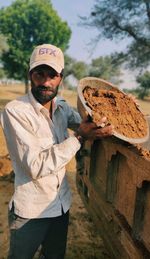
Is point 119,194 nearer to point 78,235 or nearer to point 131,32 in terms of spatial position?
point 78,235

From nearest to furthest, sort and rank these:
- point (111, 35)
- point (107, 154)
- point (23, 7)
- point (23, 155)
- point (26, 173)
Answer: point (23, 155), point (26, 173), point (107, 154), point (111, 35), point (23, 7)

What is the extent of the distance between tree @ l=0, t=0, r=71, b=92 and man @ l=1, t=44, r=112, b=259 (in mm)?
26511

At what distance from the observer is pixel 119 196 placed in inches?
99.3

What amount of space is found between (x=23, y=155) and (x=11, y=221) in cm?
56

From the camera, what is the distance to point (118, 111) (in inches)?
96.8

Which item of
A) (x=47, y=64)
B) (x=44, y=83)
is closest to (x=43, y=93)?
(x=44, y=83)

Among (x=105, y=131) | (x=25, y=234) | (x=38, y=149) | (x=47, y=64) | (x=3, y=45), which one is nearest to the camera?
(x=105, y=131)

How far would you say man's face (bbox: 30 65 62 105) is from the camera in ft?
7.82

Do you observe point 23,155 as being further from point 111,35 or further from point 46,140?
point 111,35

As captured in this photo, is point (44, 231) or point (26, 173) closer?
point (26, 173)

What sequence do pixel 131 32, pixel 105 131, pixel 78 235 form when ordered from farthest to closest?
1. pixel 131 32
2. pixel 78 235
3. pixel 105 131

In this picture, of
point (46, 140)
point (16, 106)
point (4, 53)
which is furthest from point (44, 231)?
point (4, 53)

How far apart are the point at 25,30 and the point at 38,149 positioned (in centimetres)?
2930

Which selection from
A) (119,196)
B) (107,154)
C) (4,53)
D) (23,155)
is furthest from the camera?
(4,53)
